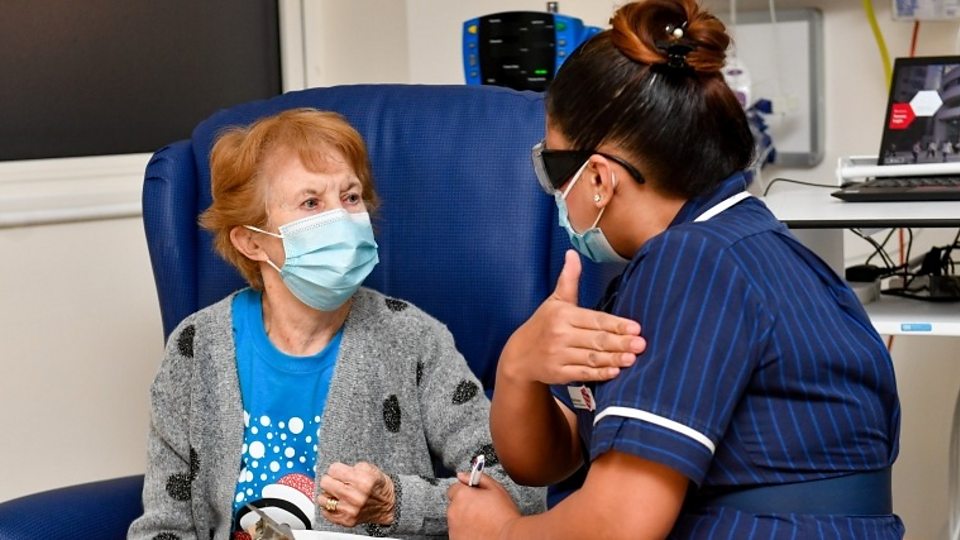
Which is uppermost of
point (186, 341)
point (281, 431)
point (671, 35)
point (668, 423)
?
point (671, 35)

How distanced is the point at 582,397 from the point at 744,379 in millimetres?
208

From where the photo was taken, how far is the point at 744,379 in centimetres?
112

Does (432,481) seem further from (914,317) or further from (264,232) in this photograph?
(914,317)

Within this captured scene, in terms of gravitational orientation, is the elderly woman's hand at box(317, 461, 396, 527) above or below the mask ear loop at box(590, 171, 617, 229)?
below

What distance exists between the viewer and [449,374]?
5.70 feet

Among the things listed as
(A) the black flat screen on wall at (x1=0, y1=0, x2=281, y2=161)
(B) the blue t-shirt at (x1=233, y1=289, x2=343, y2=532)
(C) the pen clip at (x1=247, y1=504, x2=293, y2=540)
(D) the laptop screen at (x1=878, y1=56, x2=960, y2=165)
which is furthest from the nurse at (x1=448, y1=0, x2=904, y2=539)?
(A) the black flat screen on wall at (x1=0, y1=0, x2=281, y2=161)

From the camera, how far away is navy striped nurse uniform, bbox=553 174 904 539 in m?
1.11

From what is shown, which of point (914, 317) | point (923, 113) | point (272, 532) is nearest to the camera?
point (272, 532)

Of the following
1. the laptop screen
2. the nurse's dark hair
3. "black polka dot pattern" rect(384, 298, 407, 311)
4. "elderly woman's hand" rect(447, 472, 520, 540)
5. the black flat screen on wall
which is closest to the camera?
the nurse's dark hair

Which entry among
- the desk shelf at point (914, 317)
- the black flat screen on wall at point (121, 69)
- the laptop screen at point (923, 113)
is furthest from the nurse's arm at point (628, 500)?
the black flat screen on wall at point (121, 69)

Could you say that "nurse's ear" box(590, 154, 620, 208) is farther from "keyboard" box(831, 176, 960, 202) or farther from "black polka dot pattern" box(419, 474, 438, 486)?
"keyboard" box(831, 176, 960, 202)

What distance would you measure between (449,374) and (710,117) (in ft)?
2.09

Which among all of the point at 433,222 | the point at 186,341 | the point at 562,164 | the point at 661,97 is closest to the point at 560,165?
the point at 562,164

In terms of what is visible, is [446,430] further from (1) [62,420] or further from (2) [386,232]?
(1) [62,420]
